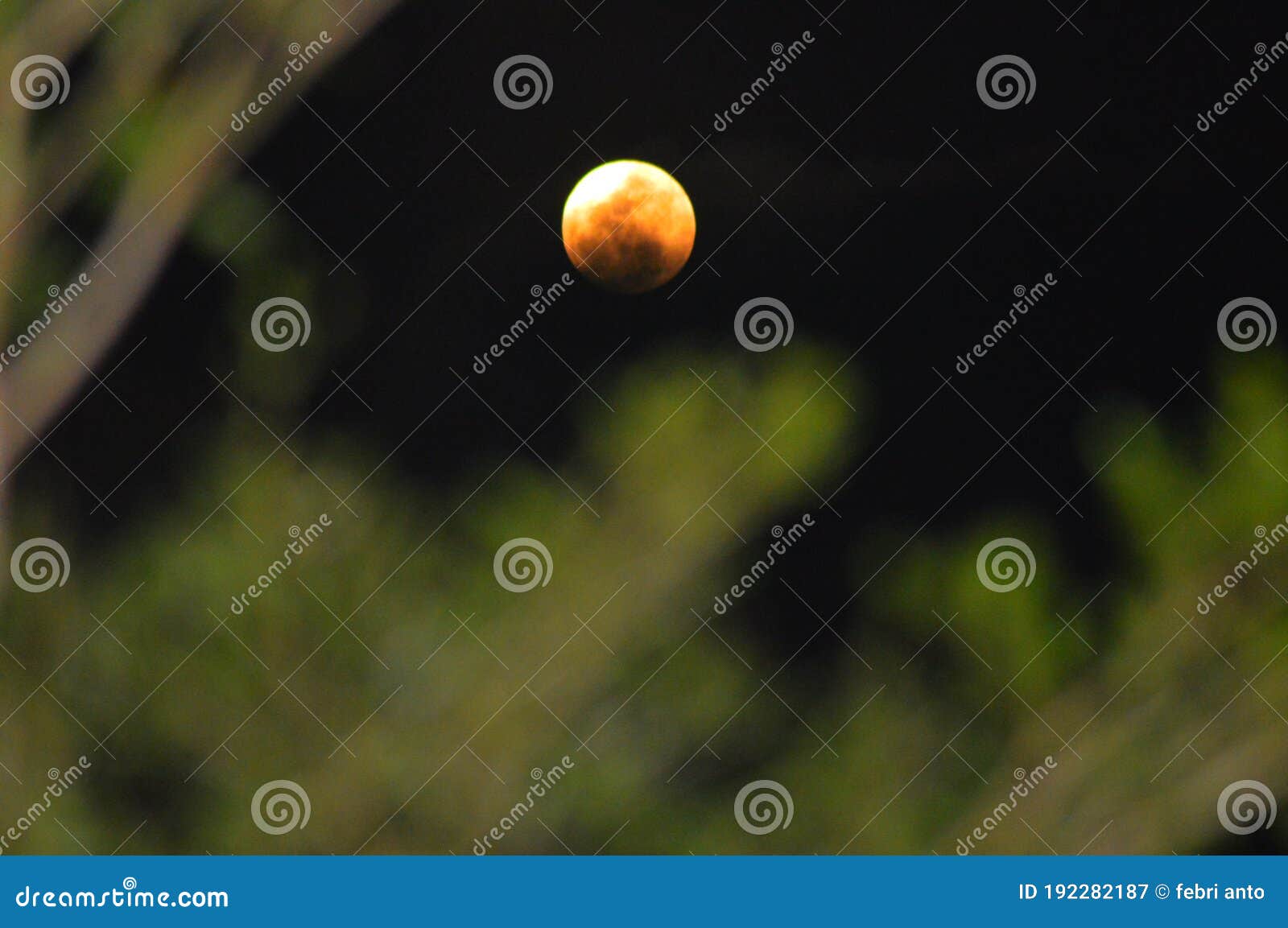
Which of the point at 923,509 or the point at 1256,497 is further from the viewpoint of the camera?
the point at 923,509

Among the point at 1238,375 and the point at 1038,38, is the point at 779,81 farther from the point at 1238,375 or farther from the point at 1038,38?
the point at 1238,375

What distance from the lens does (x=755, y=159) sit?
47.9 inches

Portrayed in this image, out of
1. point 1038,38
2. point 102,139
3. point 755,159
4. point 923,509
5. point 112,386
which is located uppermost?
point 1038,38

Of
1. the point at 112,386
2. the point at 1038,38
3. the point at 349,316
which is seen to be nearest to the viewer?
the point at 349,316

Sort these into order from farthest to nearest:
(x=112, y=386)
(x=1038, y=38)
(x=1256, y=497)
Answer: (x=112, y=386) < (x=1038, y=38) < (x=1256, y=497)

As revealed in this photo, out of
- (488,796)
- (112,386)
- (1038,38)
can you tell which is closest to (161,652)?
(488,796)

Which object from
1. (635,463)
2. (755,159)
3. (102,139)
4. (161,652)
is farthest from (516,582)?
(755,159)

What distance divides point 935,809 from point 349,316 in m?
0.34

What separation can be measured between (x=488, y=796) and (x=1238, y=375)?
0.31m

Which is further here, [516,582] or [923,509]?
[923,509]

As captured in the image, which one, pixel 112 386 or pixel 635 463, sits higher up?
pixel 635 463

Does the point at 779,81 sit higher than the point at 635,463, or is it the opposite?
the point at 779,81

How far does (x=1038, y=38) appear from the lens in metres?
1.12

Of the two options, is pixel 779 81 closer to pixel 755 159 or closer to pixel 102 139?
pixel 755 159
